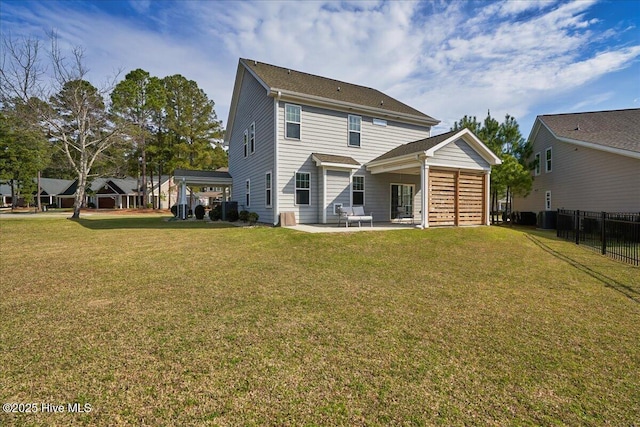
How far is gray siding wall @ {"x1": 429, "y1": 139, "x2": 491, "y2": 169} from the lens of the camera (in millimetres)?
12352

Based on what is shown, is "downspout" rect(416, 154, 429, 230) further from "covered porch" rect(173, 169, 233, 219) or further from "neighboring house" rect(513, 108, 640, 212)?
"covered porch" rect(173, 169, 233, 219)

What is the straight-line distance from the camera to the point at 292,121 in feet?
45.8

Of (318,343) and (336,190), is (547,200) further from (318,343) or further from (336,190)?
(318,343)

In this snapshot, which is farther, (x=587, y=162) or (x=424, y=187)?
(x=587, y=162)

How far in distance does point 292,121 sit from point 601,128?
61.5 feet

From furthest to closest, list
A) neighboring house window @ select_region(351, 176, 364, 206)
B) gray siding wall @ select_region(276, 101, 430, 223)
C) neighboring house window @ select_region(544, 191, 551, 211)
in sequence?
neighboring house window @ select_region(544, 191, 551, 211) → neighboring house window @ select_region(351, 176, 364, 206) → gray siding wall @ select_region(276, 101, 430, 223)

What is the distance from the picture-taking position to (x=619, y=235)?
12148 mm

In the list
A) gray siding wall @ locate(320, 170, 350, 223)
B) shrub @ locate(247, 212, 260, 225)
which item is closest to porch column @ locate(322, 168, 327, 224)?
gray siding wall @ locate(320, 170, 350, 223)

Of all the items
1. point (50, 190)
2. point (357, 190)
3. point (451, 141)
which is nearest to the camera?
point (451, 141)

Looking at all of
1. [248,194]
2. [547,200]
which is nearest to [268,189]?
[248,194]

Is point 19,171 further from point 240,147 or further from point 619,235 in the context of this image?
point 619,235

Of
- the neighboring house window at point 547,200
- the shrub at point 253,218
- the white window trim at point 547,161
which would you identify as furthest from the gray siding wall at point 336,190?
the white window trim at point 547,161

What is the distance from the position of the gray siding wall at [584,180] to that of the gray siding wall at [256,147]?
16.5 metres

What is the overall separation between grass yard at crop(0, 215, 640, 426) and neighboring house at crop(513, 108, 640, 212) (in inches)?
408
